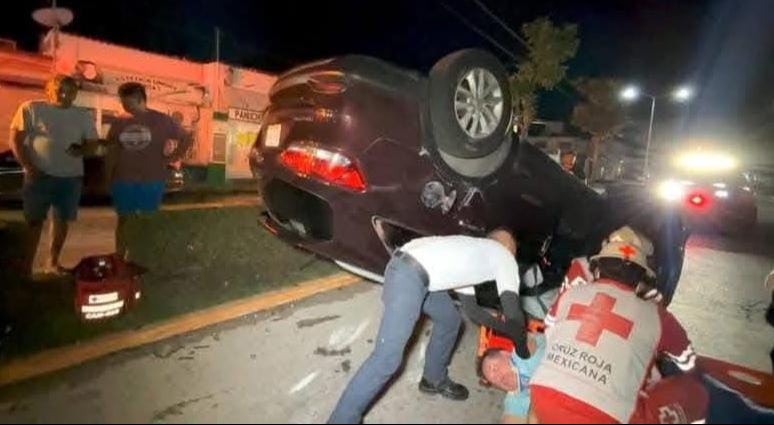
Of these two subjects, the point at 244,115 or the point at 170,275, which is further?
the point at 244,115

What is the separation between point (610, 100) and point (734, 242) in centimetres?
2512

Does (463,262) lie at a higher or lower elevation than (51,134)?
lower

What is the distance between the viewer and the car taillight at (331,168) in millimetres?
3299

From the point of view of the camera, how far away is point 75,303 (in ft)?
13.7

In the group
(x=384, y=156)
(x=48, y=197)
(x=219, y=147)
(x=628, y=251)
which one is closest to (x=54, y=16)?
(x=219, y=147)

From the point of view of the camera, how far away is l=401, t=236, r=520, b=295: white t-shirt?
2934 mm

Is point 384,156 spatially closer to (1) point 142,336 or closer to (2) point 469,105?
(2) point 469,105

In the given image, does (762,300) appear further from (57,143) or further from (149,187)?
(57,143)

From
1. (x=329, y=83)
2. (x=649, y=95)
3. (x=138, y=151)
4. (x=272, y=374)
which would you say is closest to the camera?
(x=329, y=83)

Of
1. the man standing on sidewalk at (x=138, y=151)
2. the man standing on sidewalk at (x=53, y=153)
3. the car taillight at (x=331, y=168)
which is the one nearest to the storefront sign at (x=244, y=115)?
the man standing on sidewalk at (x=138, y=151)

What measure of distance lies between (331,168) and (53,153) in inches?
110

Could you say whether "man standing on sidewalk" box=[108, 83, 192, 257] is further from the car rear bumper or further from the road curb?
the car rear bumper

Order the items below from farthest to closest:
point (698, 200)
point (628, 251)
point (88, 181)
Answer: point (698, 200) < point (88, 181) < point (628, 251)

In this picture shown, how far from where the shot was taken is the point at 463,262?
2.98m
